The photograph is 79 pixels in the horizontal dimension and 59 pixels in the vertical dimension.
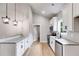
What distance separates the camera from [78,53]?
292cm

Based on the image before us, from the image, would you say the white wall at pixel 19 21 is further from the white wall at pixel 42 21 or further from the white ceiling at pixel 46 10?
the white ceiling at pixel 46 10

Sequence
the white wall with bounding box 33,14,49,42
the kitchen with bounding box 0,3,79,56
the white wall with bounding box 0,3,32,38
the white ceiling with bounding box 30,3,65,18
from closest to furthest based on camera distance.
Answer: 1. the kitchen with bounding box 0,3,79,56
2. the white wall with bounding box 0,3,32,38
3. the white wall with bounding box 33,14,49,42
4. the white ceiling with bounding box 30,3,65,18

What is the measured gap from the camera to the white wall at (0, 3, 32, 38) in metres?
3.91

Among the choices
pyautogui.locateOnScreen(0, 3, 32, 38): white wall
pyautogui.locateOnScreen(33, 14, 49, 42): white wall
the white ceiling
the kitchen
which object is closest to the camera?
the kitchen

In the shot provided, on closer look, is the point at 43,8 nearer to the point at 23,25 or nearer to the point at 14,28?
the point at 23,25

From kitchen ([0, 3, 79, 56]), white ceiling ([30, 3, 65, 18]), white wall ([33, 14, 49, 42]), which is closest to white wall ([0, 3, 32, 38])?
kitchen ([0, 3, 79, 56])

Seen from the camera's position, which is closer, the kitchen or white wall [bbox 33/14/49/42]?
the kitchen

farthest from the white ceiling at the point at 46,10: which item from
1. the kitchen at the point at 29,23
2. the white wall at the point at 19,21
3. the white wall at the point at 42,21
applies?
the white wall at the point at 19,21

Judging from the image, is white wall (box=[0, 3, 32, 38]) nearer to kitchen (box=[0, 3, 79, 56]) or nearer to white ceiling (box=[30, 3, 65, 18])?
kitchen (box=[0, 3, 79, 56])

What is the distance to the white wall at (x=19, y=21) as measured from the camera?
12.8ft

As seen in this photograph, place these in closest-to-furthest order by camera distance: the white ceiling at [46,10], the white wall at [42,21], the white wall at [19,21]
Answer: the white wall at [19,21] < the white wall at [42,21] < the white ceiling at [46,10]

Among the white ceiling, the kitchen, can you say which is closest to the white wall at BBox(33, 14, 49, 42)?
the kitchen

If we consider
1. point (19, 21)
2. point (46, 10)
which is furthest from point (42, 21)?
point (19, 21)

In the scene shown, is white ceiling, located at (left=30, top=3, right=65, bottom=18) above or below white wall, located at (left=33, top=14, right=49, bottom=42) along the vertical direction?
above
